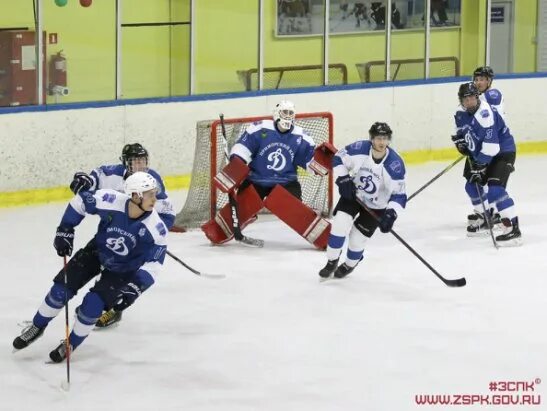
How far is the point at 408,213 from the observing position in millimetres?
9945

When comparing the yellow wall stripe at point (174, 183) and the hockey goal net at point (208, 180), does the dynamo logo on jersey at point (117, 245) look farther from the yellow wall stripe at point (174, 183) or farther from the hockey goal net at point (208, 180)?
the yellow wall stripe at point (174, 183)

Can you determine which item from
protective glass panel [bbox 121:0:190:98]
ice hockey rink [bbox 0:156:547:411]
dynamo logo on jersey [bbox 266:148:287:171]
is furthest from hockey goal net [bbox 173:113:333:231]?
protective glass panel [bbox 121:0:190:98]

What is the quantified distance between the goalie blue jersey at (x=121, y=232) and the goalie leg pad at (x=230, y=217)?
101 inches

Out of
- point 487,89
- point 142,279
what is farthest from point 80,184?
point 487,89

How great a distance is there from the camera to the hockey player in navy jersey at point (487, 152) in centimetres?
876

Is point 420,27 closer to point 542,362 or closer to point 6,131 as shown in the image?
point 6,131

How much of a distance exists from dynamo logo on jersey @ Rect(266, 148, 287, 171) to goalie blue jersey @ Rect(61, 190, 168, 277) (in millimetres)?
2571

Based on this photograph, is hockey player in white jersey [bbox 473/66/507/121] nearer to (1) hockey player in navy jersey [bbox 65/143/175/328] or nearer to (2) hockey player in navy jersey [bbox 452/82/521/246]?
(2) hockey player in navy jersey [bbox 452/82/521/246]

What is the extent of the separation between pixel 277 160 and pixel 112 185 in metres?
1.90

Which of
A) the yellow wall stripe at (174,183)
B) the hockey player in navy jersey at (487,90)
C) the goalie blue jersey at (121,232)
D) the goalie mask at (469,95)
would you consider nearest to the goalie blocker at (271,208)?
the goalie mask at (469,95)

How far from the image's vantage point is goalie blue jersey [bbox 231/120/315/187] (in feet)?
28.5

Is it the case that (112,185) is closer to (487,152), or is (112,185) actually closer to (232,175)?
(232,175)

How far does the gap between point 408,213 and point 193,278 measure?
8.08ft

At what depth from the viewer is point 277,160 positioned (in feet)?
28.5
